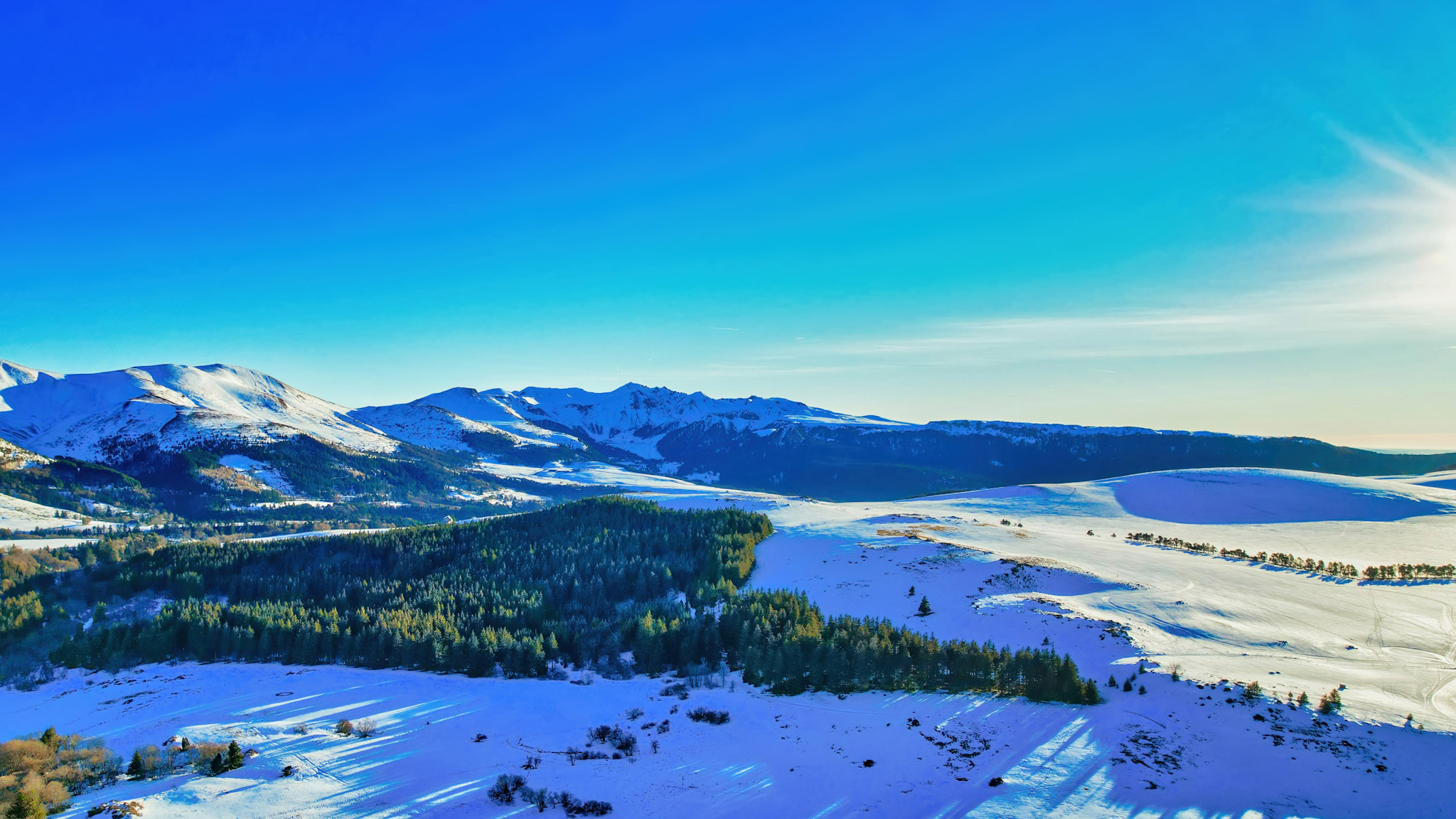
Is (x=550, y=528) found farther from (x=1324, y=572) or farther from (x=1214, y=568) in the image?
(x=1324, y=572)

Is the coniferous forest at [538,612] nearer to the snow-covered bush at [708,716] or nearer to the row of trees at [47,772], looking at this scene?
the snow-covered bush at [708,716]

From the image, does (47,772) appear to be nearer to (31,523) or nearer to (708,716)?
(708,716)

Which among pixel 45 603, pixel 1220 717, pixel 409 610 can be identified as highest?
pixel 1220 717

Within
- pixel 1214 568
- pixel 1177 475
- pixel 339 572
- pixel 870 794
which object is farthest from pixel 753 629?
pixel 1177 475

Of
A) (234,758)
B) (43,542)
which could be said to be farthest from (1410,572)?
(43,542)

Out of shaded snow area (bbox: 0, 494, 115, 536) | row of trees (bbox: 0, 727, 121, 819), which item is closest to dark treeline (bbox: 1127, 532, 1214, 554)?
row of trees (bbox: 0, 727, 121, 819)

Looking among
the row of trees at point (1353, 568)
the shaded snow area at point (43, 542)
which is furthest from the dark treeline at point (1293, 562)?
the shaded snow area at point (43, 542)
